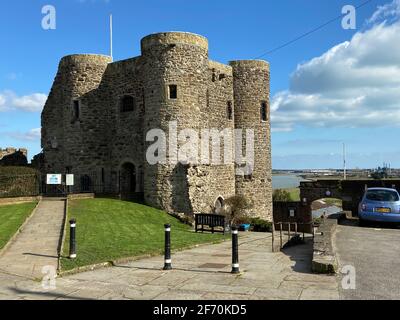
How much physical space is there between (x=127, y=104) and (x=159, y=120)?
4448 mm

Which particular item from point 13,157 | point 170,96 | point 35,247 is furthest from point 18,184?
point 35,247

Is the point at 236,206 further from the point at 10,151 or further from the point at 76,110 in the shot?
the point at 10,151

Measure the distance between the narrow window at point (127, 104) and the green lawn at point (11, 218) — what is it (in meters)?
9.26

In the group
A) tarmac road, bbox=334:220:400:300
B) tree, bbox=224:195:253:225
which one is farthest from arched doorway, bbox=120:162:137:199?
tarmac road, bbox=334:220:400:300

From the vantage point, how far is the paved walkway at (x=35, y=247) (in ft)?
32.4

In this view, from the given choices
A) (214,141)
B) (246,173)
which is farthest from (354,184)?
(214,141)

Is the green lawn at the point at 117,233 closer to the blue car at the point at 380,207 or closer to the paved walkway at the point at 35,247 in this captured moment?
the paved walkway at the point at 35,247

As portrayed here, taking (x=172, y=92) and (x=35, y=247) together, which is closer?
(x=35, y=247)

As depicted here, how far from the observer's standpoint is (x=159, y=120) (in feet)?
84.0

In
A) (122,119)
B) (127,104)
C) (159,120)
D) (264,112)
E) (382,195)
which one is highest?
(127,104)

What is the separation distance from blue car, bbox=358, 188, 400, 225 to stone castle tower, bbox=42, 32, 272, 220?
1004cm

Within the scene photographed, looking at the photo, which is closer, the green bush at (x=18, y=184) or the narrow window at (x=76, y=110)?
the green bush at (x=18, y=184)

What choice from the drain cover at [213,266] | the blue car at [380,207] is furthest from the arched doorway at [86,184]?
the drain cover at [213,266]

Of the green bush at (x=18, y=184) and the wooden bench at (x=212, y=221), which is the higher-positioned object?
the green bush at (x=18, y=184)
